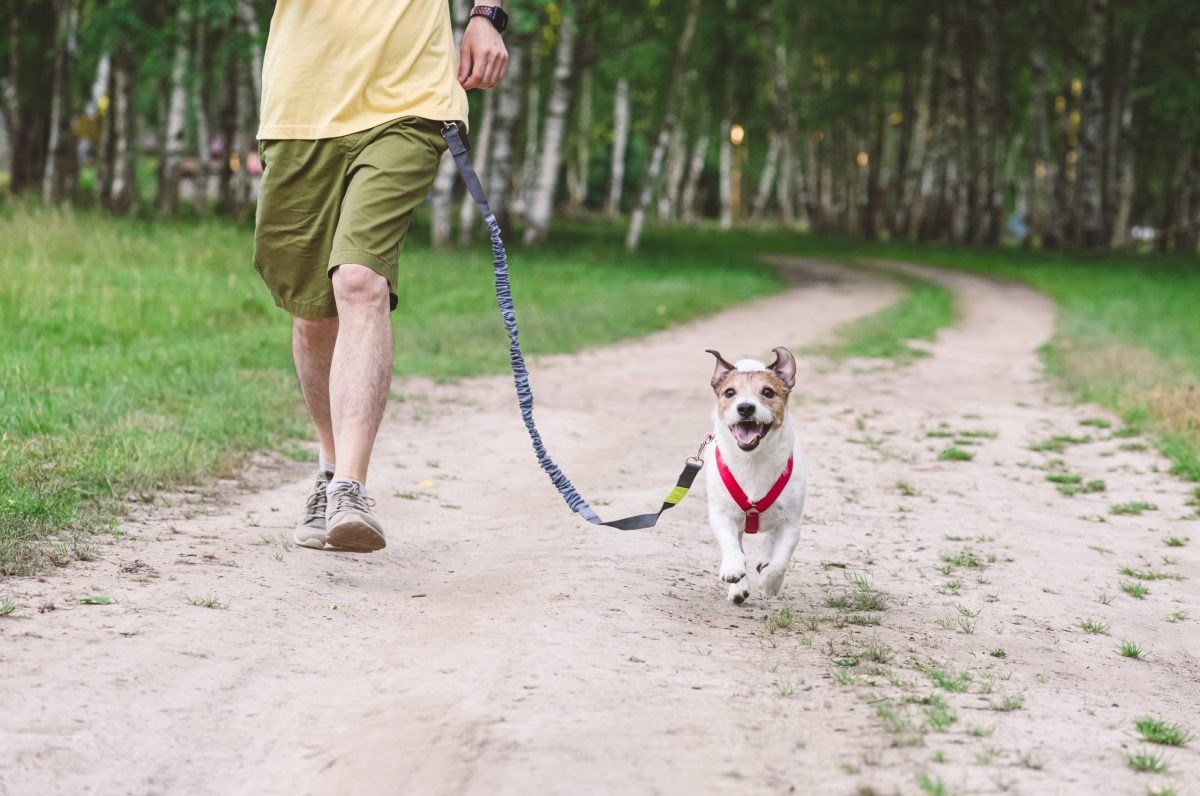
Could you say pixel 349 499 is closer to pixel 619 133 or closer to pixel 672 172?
pixel 619 133

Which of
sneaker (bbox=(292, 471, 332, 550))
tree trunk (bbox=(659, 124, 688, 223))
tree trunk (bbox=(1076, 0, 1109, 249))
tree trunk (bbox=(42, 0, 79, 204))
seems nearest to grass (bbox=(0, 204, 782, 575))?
sneaker (bbox=(292, 471, 332, 550))

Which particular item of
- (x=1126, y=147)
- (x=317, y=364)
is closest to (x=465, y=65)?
(x=317, y=364)

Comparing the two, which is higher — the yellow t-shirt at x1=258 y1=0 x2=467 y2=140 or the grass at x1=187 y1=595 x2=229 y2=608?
the yellow t-shirt at x1=258 y1=0 x2=467 y2=140

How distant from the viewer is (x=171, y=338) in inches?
455

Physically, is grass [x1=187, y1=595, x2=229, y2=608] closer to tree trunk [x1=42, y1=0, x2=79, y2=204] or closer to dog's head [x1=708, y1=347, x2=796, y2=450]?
dog's head [x1=708, y1=347, x2=796, y2=450]

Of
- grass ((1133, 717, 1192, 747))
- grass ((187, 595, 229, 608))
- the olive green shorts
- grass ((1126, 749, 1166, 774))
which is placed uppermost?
the olive green shorts

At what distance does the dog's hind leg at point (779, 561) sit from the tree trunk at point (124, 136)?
73.7ft

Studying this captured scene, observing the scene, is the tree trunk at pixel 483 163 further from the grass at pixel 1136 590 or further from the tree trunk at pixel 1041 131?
the grass at pixel 1136 590

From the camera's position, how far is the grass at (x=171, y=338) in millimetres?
6484

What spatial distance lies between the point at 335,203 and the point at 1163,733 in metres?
3.45

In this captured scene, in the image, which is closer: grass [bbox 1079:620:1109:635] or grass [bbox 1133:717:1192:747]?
grass [bbox 1133:717:1192:747]

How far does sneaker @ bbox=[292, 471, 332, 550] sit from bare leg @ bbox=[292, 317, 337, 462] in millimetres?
247

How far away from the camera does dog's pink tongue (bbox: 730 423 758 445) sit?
17.1ft

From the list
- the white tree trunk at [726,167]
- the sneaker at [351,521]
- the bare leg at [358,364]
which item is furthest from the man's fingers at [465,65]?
the white tree trunk at [726,167]
